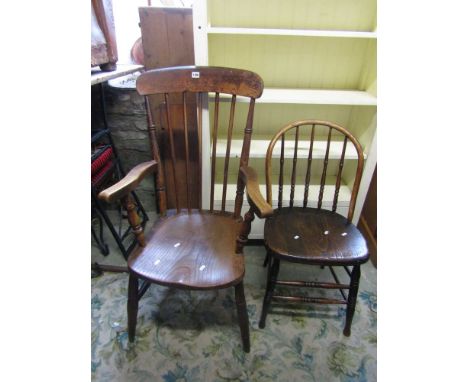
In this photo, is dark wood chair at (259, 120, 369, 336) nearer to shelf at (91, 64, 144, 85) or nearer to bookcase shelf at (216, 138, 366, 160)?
bookcase shelf at (216, 138, 366, 160)

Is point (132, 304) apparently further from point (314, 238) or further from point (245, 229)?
point (314, 238)

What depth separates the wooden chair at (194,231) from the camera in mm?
927

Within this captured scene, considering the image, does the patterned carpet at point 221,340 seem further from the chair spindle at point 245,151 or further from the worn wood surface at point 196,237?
the chair spindle at point 245,151

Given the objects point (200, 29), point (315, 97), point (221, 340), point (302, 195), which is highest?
point (200, 29)

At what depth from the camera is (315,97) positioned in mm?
1343

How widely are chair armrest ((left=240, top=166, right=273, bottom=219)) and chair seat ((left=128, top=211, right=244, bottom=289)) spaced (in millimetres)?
254

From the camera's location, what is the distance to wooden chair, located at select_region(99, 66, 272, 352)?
36.5 inches

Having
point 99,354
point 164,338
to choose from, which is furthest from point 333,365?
point 99,354

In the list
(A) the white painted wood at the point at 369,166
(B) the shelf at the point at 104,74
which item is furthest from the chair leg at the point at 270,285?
(B) the shelf at the point at 104,74

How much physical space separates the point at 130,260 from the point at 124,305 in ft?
1.74

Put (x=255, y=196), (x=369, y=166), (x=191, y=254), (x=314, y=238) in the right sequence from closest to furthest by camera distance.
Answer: (x=255, y=196), (x=191, y=254), (x=314, y=238), (x=369, y=166)

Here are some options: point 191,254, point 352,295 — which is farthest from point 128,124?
point 352,295

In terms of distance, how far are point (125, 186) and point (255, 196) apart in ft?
1.48

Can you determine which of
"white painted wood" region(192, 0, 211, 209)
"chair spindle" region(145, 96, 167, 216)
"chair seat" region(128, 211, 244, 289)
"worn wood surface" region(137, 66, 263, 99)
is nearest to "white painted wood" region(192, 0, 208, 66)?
"white painted wood" region(192, 0, 211, 209)
